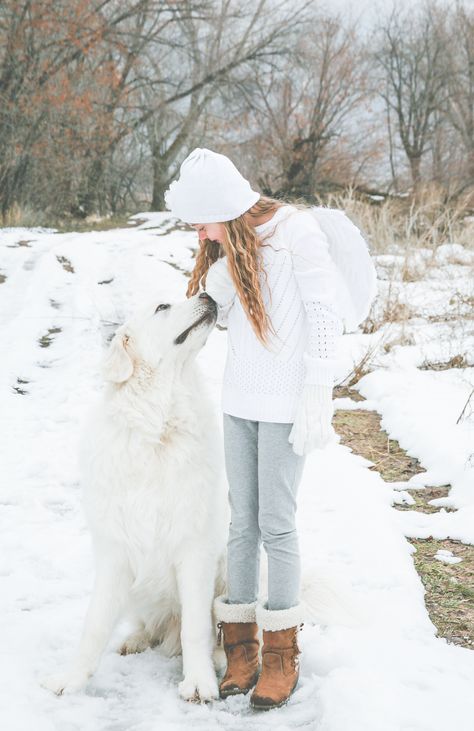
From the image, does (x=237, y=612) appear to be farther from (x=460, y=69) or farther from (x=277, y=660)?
(x=460, y=69)

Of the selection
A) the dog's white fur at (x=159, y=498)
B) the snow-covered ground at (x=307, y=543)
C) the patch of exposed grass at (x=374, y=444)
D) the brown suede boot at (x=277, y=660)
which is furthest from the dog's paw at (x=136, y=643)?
the patch of exposed grass at (x=374, y=444)

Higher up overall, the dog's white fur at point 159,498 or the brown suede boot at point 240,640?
the dog's white fur at point 159,498

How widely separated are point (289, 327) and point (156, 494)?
72 cm

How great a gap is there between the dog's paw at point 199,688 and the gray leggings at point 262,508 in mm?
271

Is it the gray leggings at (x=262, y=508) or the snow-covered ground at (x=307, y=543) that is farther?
the gray leggings at (x=262, y=508)

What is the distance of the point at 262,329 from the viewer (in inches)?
83.8

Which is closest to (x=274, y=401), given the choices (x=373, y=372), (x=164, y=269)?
(x=373, y=372)

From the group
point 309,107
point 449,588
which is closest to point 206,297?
point 449,588

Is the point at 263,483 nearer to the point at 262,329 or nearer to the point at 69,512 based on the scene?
the point at 262,329

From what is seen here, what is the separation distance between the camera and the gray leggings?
7.06 ft

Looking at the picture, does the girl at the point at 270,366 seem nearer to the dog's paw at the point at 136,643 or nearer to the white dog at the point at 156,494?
the white dog at the point at 156,494

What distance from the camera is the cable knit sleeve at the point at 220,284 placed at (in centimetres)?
228

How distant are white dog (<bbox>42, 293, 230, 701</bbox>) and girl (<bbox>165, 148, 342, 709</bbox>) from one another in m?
A: 0.12

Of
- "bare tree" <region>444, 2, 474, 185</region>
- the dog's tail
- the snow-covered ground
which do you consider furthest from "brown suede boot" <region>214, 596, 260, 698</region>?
"bare tree" <region>444, 2, 474, 185</region>
